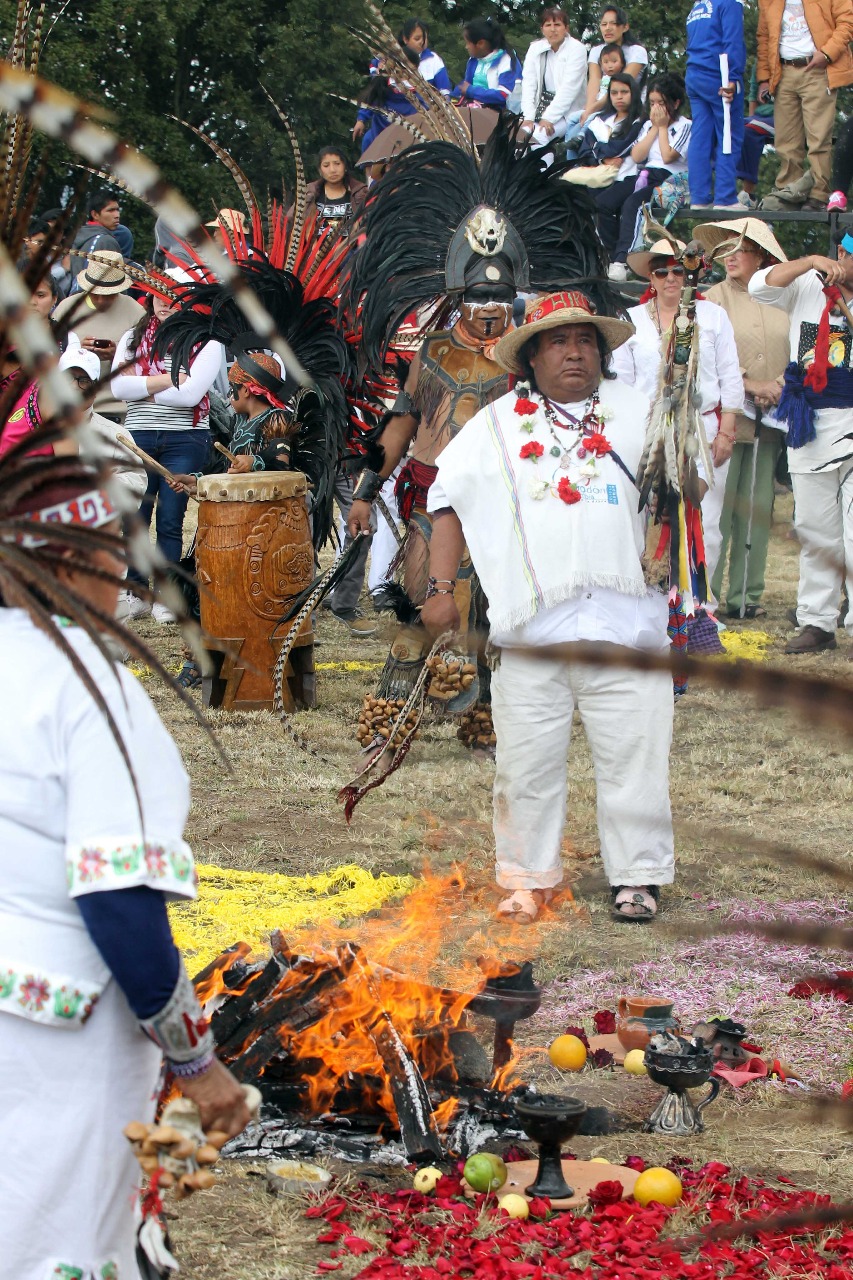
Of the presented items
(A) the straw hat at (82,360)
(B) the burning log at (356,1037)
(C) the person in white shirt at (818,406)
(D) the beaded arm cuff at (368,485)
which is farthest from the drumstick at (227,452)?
(B) the burning log at (356,1037)

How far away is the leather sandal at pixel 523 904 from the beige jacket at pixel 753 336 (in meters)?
5.53

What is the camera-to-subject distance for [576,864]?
5.90 meters

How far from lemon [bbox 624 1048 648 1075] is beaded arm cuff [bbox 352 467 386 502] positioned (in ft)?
11.1

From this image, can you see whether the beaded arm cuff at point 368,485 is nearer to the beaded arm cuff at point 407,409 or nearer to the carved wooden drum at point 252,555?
the beaded arm cuff at point 407,409

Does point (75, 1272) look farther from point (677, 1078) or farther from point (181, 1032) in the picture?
point (677, 1078)

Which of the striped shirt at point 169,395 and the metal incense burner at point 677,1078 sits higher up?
the striped shirt at point 169,395

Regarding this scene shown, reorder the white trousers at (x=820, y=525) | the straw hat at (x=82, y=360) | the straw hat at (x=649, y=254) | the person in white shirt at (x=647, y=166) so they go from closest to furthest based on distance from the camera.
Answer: the straw hat at (x=649, y=254), the straw hat at (x=82, y=360), the white trousers at (x=820, y=525), the person in white shirt at (x=647, y=166)

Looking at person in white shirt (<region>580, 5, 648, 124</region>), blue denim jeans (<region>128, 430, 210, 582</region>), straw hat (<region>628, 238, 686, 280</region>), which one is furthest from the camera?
person in white shirt (<region>580, 5, 648, 124</region>)

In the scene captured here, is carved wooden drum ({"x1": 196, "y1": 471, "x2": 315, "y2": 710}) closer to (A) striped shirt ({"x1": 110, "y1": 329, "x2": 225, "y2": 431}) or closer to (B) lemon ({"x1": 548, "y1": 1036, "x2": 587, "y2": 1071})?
(A) striped shirt ({"x1": 110, "y1": 329, "x2": 225, "y2": 431})

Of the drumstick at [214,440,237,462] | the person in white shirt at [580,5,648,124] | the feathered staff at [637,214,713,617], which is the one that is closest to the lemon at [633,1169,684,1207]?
the feathered staff at [637,214,713,617]

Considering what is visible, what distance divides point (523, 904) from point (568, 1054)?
119cm

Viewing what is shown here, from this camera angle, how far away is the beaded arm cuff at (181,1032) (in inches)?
85.3

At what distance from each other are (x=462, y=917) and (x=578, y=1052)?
1229 mm

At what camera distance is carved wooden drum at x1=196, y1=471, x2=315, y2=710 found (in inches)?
309
